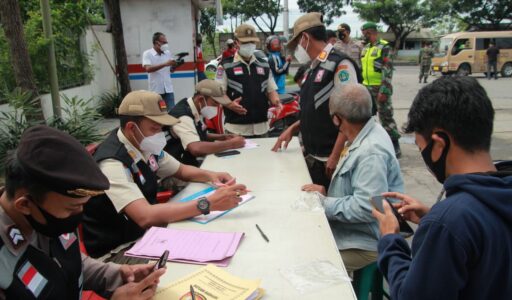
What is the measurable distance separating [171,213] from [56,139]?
885mm

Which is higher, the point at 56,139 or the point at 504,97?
the point at 56,139

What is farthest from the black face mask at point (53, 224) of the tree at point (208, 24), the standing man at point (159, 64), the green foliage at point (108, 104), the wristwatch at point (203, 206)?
the tree at point (208, 24)

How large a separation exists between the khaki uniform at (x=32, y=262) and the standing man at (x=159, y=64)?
5604 millimetres

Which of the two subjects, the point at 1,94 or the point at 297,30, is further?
the point at 1,94

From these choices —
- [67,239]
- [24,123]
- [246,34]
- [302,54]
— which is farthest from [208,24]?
[67,239]

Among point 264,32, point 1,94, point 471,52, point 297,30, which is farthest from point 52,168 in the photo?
point 264,32

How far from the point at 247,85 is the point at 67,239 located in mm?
2781

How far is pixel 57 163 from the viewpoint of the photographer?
1148 millimetres

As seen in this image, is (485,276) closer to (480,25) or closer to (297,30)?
(297,30)

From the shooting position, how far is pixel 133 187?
1.98 m

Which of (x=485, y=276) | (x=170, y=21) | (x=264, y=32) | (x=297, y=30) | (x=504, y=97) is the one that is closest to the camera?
(x=485, y=276)

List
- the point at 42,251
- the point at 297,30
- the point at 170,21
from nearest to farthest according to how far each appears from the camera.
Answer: the point at 42,251
the point at 297,30
the point at 170,21

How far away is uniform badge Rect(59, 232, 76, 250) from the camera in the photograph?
136 centimetres

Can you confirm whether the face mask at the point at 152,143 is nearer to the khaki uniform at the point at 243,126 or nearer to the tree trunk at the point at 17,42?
the khaki uniform at the point at 243,126
